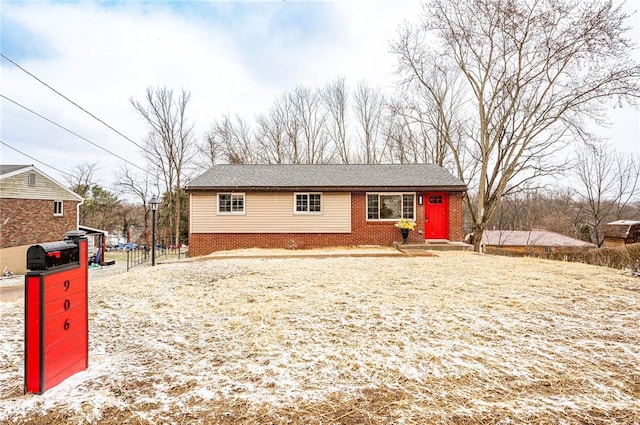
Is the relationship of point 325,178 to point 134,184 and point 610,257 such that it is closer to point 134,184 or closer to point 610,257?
point 610,257

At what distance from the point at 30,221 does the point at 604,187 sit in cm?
3687

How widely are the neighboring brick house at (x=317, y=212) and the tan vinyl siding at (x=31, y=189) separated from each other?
12.1 metres

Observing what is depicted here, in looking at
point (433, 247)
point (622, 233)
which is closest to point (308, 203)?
point (433, 247)

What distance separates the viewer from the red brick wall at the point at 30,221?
53.1ft

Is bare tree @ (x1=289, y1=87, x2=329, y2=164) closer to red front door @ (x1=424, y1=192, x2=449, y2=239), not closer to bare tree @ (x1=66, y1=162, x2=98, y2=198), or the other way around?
red front door @ (x1=424, y1=192, x2=449, y2=239)

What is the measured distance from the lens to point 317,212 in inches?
500

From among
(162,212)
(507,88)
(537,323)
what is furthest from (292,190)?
(162,212)

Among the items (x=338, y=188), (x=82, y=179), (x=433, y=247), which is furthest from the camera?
(x=82, y=179)

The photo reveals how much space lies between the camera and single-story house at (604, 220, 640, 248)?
10.9m

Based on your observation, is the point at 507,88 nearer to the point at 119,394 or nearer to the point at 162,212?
the point at 119,394

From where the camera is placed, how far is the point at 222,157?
27.1 meters

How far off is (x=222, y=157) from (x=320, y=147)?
29.4 ft

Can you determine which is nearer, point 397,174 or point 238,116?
point 397,174

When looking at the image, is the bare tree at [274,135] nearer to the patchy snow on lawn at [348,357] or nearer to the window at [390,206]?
the window at [390,206]
